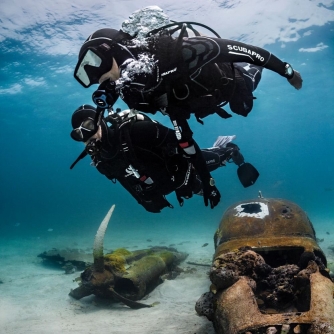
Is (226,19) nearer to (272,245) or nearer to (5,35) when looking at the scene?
(5,35)

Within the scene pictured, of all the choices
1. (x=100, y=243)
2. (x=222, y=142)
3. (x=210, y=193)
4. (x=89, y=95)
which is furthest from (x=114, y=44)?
(x=89, y=95)

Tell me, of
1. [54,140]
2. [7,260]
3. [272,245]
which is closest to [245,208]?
[272,245]

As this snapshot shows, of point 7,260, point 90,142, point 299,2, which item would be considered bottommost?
point 7,260

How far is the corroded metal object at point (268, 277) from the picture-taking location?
3529 mm

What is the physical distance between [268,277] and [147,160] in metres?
2.70

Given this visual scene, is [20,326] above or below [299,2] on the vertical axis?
below

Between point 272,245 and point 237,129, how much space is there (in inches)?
2947

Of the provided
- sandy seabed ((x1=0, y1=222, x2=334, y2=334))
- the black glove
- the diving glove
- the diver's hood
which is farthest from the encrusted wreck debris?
the diving glove

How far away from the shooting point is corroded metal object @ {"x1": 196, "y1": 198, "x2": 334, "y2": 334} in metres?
3.53

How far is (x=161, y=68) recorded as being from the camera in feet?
10.9

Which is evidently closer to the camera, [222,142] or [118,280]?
[222,142]

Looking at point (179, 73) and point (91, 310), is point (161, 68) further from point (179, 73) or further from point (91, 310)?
point (91, 310)

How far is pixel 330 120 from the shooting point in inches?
2329

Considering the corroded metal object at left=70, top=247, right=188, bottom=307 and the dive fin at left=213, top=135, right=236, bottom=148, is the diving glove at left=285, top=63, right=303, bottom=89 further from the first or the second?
the corroded metal object at left=70, top=247, right=188, bottom=307
